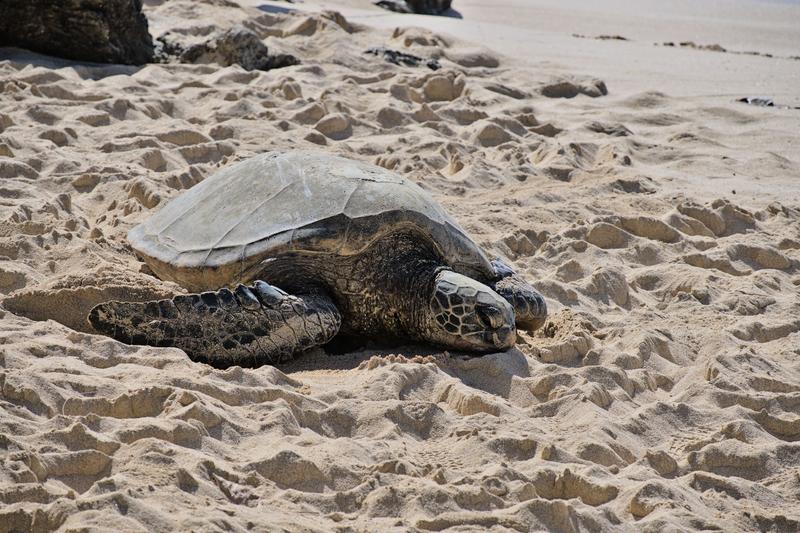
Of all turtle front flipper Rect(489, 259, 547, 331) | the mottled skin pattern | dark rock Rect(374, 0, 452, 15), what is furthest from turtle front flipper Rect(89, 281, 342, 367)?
dark rock Rect(374, 0, 452, 15)

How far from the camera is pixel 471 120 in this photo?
23.3ft

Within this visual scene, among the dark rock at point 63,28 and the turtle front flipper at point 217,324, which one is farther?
A: the dark rock at point 63,28

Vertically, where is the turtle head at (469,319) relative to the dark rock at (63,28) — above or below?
below

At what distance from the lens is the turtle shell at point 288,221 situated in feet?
12.4

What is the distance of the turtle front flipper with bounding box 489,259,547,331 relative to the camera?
13.2 feet

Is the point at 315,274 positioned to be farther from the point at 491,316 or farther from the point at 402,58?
the point at 402,58

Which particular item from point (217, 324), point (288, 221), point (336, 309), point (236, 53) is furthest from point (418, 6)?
point (217, 324)

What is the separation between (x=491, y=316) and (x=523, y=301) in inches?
14.4

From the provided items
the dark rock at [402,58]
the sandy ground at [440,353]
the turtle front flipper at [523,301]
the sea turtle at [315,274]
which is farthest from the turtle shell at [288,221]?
the dark rock at [402,58]

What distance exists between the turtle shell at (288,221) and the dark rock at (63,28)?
3.77m

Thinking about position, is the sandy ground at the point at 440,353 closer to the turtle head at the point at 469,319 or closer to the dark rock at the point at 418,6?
the turtle head at the point at 469,319

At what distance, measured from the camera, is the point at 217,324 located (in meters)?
3.42

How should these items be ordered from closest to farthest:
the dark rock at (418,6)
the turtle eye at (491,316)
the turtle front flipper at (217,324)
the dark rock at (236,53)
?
the turtle front flipper at (217,324) → the turtle eye at (491,316) → the dark rock at (236,53) → the dark rock at (418,6)

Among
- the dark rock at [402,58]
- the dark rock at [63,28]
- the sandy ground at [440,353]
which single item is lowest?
the sandy ground at [440,353]
